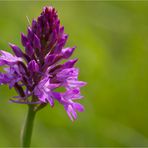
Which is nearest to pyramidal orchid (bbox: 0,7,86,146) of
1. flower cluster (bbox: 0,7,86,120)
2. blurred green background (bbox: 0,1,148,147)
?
flower cluster (bbox: 0,7,86,120)

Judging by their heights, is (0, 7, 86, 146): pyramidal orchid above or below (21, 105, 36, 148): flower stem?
above

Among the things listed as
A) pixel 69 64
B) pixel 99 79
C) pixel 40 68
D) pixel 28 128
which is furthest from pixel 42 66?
pixel 99 79

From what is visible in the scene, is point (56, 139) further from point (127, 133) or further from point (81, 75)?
point (81, 75)

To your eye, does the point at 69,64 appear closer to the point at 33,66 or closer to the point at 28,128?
the point at 33,66

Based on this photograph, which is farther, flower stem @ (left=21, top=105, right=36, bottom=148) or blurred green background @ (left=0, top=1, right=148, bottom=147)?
blurred green background @ (left=0, top=1, right=148, bottom=147)

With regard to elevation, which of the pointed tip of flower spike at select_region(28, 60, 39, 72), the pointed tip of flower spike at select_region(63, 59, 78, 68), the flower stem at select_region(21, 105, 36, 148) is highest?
the pointed tip of flower spike at select_region(63, 59, 78, 68)

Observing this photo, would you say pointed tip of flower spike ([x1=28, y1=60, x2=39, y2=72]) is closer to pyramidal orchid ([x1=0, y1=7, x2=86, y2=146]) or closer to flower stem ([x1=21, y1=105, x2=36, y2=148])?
pyramidal orchid ([x1=0, y1=7, x2=86, y2=146])

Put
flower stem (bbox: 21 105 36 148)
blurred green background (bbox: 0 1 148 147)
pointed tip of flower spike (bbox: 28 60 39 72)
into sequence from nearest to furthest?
pointed tip of flower spike (bbox: 28 60 39 72) < flower stem (bbox: 21 105 36 148) < blurred green background (bbox: 0 1 148 147)

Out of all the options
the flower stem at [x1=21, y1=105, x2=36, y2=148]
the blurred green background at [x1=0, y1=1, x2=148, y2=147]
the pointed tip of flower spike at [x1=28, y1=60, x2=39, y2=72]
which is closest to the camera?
the pointed tip of flower spike at [x1=28, y1=60, x2=39, y2=72]
